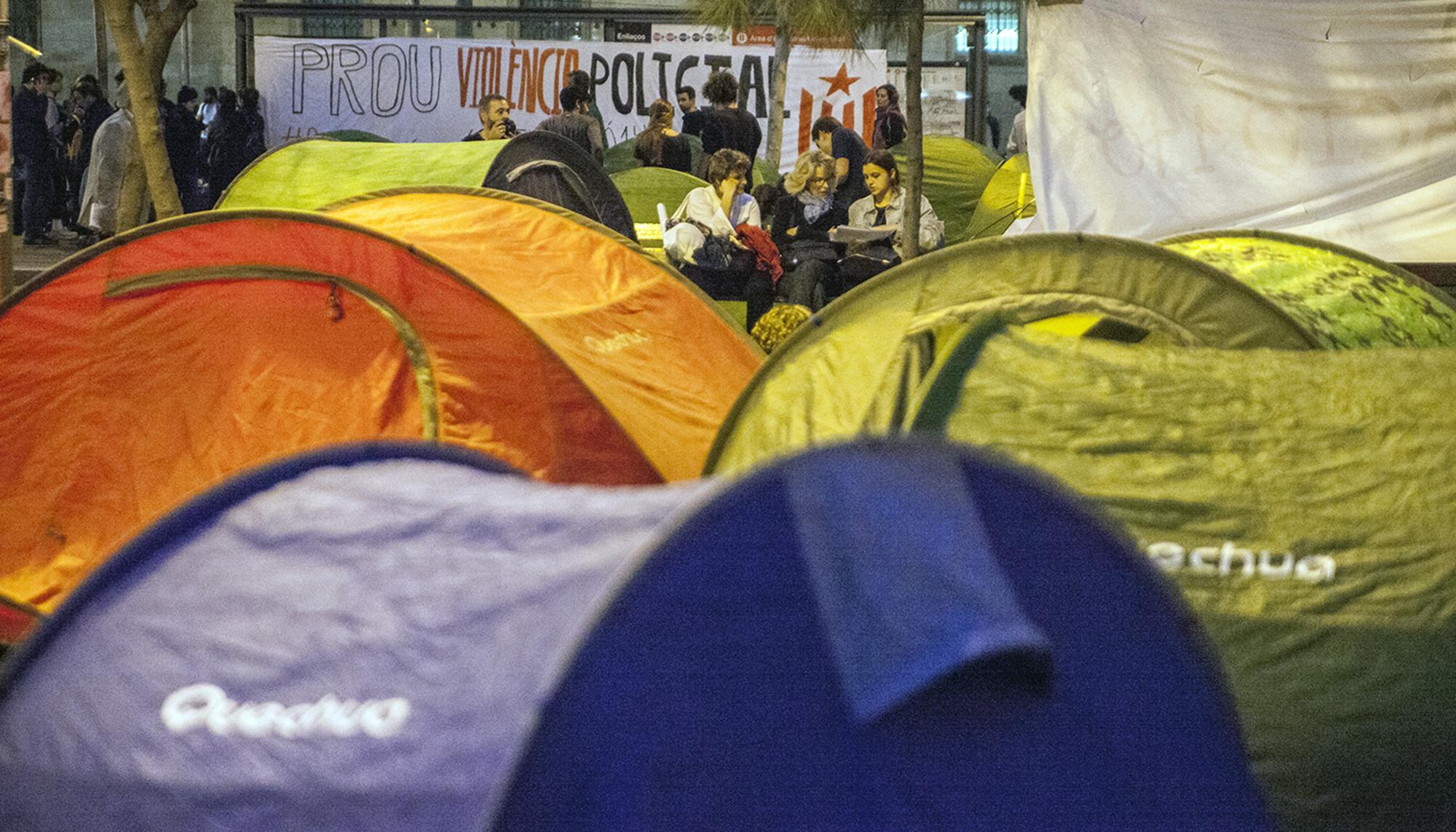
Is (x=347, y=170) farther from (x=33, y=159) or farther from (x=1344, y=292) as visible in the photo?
(x=33, y=159)

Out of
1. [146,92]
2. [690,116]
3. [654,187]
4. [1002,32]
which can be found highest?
[1002,32]

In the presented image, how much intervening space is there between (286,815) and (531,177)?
670cm

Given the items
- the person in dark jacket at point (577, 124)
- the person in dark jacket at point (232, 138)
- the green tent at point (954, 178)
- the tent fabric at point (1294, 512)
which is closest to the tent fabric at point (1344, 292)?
the tent fabric at point (1294, 512)

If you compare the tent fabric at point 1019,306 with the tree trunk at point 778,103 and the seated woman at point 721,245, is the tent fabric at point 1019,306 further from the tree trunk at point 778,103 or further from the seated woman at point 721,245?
the tree trunk at point 778,103

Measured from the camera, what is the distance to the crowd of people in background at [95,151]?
13688 mm

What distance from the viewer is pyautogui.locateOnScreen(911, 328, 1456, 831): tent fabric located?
2932 mm

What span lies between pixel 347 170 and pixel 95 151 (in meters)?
4.97

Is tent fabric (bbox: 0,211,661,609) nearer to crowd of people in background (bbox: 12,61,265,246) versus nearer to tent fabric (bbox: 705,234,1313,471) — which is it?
tent fabric (bbox: 705,234,1313,471)

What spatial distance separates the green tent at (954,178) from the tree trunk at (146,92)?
26.5 feet

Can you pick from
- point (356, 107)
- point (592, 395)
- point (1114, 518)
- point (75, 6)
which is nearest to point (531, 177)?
point (592, 395)

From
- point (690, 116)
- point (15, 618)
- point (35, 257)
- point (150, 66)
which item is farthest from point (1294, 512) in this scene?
point (35, 257)

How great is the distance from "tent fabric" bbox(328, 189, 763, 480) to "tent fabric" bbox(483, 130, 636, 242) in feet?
7.58

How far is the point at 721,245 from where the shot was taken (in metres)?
8.65

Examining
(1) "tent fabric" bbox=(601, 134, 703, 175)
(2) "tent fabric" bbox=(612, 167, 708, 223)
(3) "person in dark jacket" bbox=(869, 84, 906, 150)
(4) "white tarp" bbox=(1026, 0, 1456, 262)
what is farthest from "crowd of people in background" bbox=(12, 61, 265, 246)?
(4) "white tarp" bbox=(1026, 0, 1456, 262)
